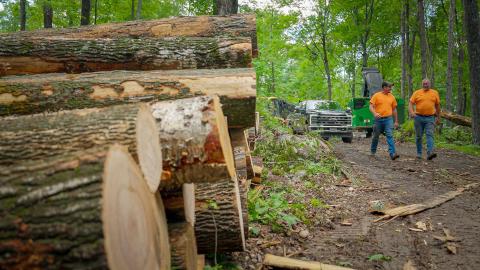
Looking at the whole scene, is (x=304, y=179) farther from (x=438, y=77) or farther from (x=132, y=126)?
(x=438, y=77)

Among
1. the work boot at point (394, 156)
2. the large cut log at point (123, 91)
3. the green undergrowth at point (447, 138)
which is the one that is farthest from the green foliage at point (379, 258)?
the green undergrowth at point (447, 138)

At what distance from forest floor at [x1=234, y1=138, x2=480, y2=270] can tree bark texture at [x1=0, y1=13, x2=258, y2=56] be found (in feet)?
8.60

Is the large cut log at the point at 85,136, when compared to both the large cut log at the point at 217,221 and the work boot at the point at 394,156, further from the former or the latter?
the work boot at the point at 394,156

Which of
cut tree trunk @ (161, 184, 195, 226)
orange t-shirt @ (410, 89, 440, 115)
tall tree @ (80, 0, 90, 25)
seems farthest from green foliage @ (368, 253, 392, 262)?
tall tree @ (80, 0, 90, 25)

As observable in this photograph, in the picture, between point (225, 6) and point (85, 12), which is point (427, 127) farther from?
point (85, 12)

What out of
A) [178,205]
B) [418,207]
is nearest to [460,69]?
[418,207]

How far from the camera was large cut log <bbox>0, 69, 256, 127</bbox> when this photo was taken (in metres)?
3.09

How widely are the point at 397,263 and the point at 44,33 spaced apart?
5299 millimetres

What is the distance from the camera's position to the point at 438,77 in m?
24.4

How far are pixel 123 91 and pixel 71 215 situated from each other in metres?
1.89

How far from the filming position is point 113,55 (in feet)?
13.3

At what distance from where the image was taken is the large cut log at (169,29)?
512 centimetres

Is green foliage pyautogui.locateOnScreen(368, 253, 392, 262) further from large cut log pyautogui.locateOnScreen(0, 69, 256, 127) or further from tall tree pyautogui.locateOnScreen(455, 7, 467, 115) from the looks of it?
tall tree pyautogui.locateOnScreen(455, 7, 467, 115)

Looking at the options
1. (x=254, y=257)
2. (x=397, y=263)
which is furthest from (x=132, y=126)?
(x=397, y=263)
